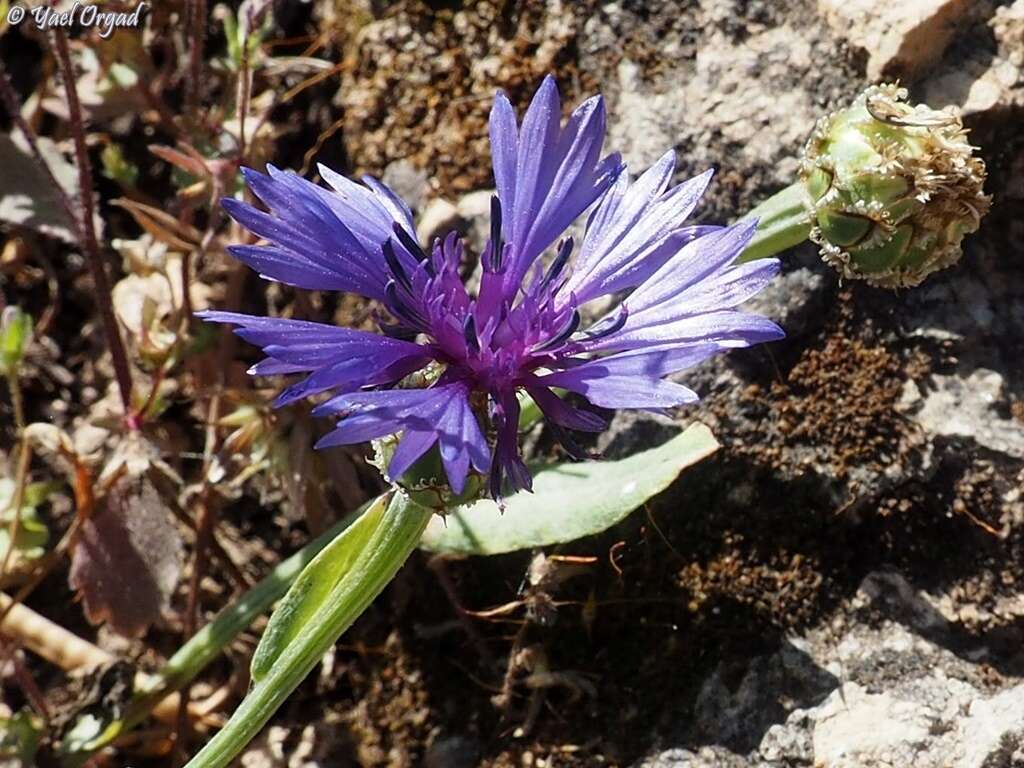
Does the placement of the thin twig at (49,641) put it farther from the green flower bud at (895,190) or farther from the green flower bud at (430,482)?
the green flower bud at (895,190)

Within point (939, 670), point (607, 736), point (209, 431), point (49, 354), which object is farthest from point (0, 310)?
point (939, 670)

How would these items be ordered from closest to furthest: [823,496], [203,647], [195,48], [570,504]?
[570,504] < [823,496] < [203,647] < [195,48]

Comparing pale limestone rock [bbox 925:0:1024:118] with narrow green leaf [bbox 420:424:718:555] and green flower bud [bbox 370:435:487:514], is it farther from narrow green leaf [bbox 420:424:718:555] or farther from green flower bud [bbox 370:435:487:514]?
green flower bud [bbox 370:435:487:514]

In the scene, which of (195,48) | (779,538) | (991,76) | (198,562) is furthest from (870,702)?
(195,48)

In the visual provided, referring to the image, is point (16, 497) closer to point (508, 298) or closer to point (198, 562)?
point (198, 562)

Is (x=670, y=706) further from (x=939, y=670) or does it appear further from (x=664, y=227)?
(x=664, y=227)

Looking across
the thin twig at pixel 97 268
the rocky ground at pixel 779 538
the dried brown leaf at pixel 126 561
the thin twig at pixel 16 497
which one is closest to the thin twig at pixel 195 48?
the thin twig at pixel 97 268

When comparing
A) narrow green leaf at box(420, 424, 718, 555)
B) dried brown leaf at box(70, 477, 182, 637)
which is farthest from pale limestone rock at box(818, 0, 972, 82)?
dried brown leaf at box(70, 477, 182, 637)
